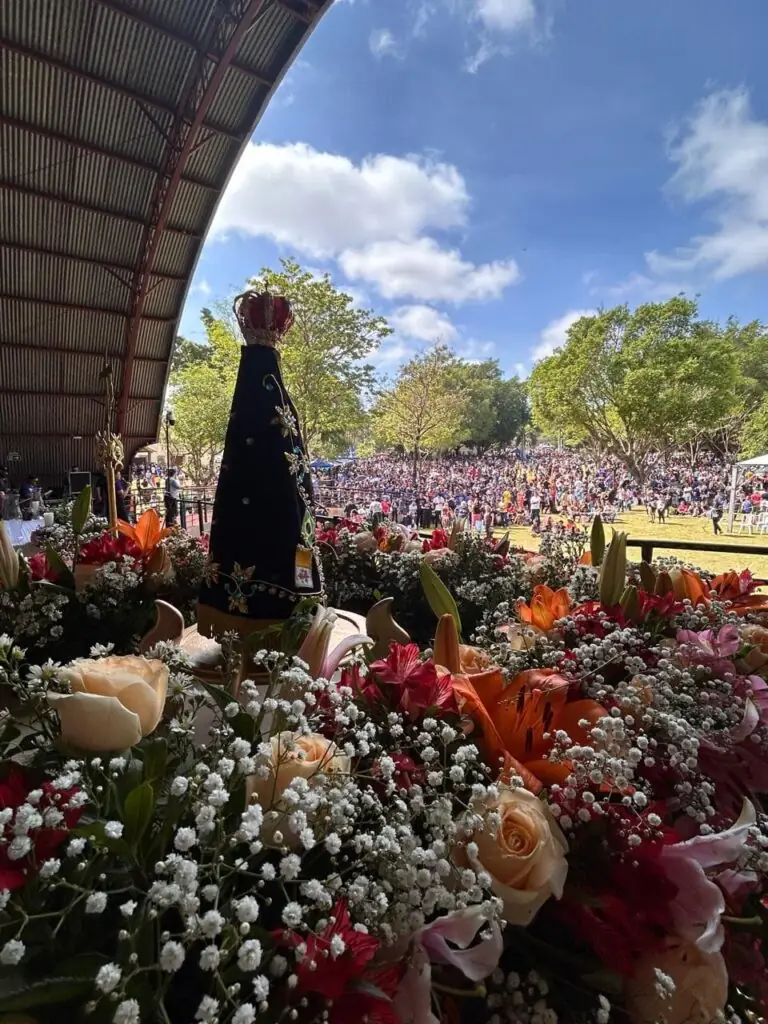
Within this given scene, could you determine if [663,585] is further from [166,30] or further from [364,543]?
[166,30]

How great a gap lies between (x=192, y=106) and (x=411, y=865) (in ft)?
34.2

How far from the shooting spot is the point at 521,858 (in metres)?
0.53

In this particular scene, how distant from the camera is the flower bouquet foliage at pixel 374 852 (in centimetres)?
40

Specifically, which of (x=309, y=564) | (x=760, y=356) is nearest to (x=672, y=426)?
(x=760, y=356)

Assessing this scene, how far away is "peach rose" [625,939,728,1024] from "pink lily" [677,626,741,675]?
47 centimetres

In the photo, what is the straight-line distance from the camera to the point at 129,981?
38cm

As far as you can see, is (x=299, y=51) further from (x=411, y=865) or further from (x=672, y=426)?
(x=672, y=426)

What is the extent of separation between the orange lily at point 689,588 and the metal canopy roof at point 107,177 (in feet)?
27.7

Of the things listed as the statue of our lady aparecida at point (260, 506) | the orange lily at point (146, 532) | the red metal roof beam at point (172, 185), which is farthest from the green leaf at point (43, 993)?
the red metal roof beam at point (172, 185)

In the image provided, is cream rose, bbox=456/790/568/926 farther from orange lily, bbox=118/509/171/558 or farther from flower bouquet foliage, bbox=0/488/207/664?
orange lily, bbox=118/509/171/558

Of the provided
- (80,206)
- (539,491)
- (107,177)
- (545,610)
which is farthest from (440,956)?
(539,491)

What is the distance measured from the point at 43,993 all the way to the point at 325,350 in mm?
16000

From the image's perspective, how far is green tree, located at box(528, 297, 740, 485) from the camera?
19.6 m

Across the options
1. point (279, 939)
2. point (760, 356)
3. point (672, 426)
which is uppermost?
point (760, 356)
